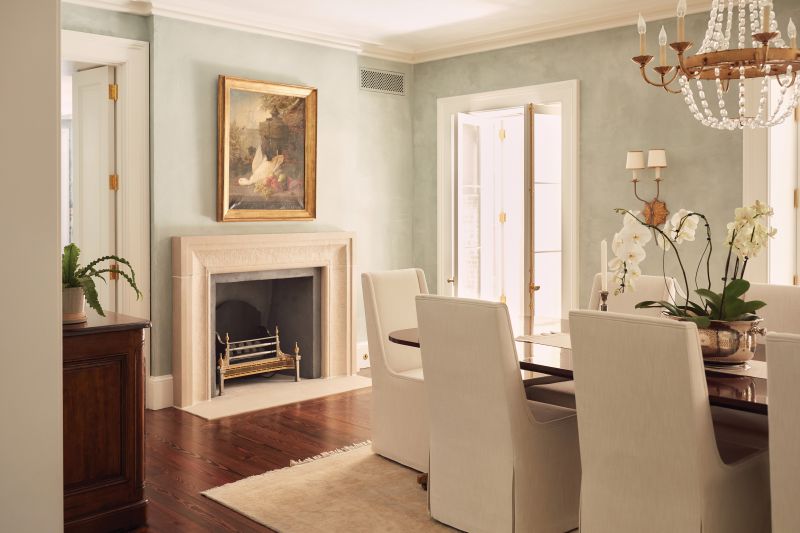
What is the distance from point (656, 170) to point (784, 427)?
3352 millimetres

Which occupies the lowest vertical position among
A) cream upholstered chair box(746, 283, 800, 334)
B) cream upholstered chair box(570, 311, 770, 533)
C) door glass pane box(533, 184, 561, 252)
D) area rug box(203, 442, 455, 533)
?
area rug box(203, 442, 455, 533)

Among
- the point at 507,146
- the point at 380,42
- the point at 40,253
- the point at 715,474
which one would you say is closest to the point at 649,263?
the point at 507,146

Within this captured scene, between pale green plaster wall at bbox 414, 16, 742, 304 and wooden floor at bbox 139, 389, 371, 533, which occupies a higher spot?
pale green plaster wall at bbox 414, 16, 742, 304

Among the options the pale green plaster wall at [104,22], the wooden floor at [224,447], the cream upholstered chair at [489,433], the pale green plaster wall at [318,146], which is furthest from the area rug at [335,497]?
the pale green plaster wall at [104,22]

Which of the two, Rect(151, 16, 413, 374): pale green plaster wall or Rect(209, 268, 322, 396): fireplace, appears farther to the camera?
Rect(209, 268, 322, 396): fireplace

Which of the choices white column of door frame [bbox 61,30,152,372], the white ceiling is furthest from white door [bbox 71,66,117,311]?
the white ceiling

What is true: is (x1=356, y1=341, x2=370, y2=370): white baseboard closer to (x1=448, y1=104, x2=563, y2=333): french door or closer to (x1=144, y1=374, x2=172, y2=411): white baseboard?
(x1=448, y1=104, x2=563, y2=333): french door

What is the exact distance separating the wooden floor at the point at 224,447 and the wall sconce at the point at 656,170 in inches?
89.5

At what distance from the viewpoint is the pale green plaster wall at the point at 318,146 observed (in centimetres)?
526

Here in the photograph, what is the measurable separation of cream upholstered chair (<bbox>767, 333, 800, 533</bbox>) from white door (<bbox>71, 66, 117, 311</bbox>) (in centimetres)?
426

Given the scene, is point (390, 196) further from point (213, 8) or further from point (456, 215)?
point (213, 8)

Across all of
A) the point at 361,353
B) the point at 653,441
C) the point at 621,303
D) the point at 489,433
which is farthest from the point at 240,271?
the point at 653,441

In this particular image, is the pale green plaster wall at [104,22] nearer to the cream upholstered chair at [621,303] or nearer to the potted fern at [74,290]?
the potted fern at [74,290]

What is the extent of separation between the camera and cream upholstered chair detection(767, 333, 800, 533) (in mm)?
2082
